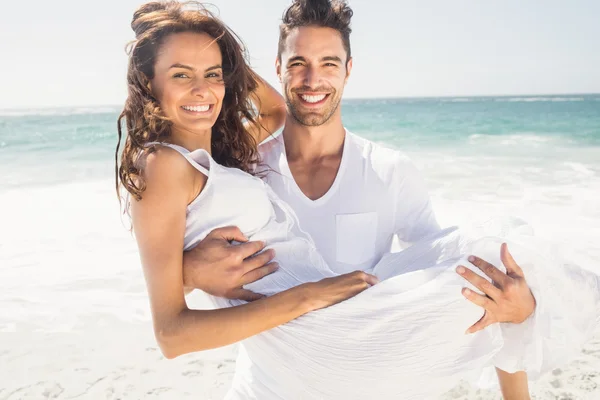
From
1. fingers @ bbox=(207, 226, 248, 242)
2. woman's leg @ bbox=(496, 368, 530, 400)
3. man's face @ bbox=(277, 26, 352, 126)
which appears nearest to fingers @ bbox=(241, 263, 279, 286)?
fingers @ bbox=(207, 226, 248, 242)

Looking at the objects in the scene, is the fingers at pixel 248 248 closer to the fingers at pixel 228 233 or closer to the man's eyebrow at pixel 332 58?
the fingers at pixel 228 233

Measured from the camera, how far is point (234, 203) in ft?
7.06

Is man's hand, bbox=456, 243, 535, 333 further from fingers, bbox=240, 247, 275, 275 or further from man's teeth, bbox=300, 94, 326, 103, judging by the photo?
man's teeth, bbox=300, 94, 326, 103

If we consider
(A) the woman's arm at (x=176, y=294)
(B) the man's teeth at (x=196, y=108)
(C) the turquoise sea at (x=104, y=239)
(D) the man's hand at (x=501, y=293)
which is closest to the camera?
(A) the woman's arm at (x=176, y=294)

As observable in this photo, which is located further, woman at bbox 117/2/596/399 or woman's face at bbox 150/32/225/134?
woman's face at bbox 150/32/225/134

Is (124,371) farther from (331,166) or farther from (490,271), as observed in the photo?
(490,271)

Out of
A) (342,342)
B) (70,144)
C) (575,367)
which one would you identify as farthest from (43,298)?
(70,144)

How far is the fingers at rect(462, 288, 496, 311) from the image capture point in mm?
2027

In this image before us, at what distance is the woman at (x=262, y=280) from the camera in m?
1.96

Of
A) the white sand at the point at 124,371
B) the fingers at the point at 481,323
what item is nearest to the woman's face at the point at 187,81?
the fingers at the point at 481,323

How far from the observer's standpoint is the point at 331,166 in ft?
9.39

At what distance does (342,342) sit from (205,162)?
0.84m

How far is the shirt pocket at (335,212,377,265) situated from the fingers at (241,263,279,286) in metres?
0.57

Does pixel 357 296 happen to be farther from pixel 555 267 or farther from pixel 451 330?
pixel 555 267
